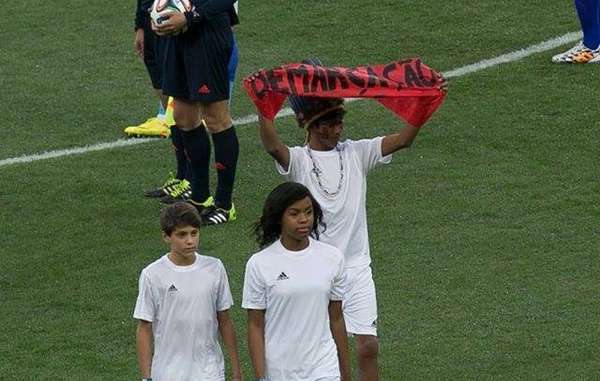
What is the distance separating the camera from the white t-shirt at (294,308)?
8.23 meters

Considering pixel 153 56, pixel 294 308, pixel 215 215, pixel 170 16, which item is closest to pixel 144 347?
pixel 294 308

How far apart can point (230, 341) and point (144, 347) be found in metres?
0.42

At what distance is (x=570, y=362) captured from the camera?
1012 cm

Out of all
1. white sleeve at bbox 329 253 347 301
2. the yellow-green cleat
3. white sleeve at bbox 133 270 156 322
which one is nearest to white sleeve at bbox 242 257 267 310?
white sleeve at bbox 329 253 347 301

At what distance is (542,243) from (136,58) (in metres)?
6.20

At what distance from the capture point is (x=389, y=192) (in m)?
13.4

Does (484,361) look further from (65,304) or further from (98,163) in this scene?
(98,163)

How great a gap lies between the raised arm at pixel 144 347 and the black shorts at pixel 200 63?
13.4 feet

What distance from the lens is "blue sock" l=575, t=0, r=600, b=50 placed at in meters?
15.6

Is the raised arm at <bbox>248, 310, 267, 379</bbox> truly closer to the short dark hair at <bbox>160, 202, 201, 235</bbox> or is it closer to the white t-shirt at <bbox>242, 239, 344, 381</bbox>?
the white t-shirt at <bbox>242, 239, 344, 381</bbox>

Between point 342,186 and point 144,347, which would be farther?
point 342,186

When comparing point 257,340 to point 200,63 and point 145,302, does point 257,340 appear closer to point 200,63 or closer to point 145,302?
point 145,302

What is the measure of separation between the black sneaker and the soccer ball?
4.91 ft

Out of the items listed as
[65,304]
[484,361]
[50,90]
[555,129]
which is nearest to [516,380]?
[484,361]
